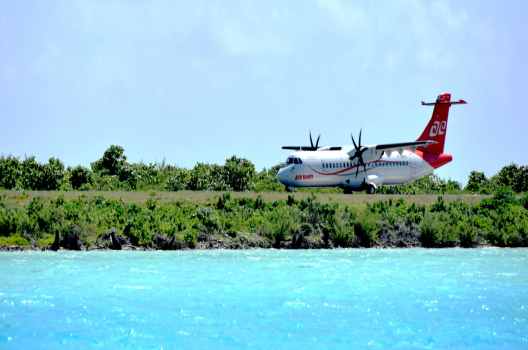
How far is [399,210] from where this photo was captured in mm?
29344

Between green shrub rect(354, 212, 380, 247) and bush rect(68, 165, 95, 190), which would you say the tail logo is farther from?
bush rect(68, 165, 95, 190)

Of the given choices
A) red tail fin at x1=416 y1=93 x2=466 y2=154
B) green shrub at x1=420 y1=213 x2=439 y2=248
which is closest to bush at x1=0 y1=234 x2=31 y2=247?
green shrub at x1=420 y1=213 x2=439 y2=248

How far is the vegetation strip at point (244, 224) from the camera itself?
2367 centimetres

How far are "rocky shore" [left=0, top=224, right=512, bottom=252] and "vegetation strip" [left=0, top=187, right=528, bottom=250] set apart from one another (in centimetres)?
5

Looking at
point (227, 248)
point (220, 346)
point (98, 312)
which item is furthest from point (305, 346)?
point (227, 248)

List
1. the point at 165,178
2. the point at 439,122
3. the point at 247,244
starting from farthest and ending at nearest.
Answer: the point at 165,178 < the point at 439,122 < the point at 247,244

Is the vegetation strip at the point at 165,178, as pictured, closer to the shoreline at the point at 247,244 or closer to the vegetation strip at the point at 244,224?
the vegetation strip at the point at 244,224

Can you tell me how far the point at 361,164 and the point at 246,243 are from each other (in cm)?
1519

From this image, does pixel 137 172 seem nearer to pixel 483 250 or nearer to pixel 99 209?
pixel 99 209

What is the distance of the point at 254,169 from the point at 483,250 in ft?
140

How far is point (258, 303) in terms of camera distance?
12.7 m

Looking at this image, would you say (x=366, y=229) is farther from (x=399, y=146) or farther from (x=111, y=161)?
(x=111, y=161)

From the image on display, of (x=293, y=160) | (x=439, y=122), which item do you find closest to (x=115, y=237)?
(x=293, y=160)

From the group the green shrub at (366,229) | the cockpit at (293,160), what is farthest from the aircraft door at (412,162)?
the green shrub at (366,229)
